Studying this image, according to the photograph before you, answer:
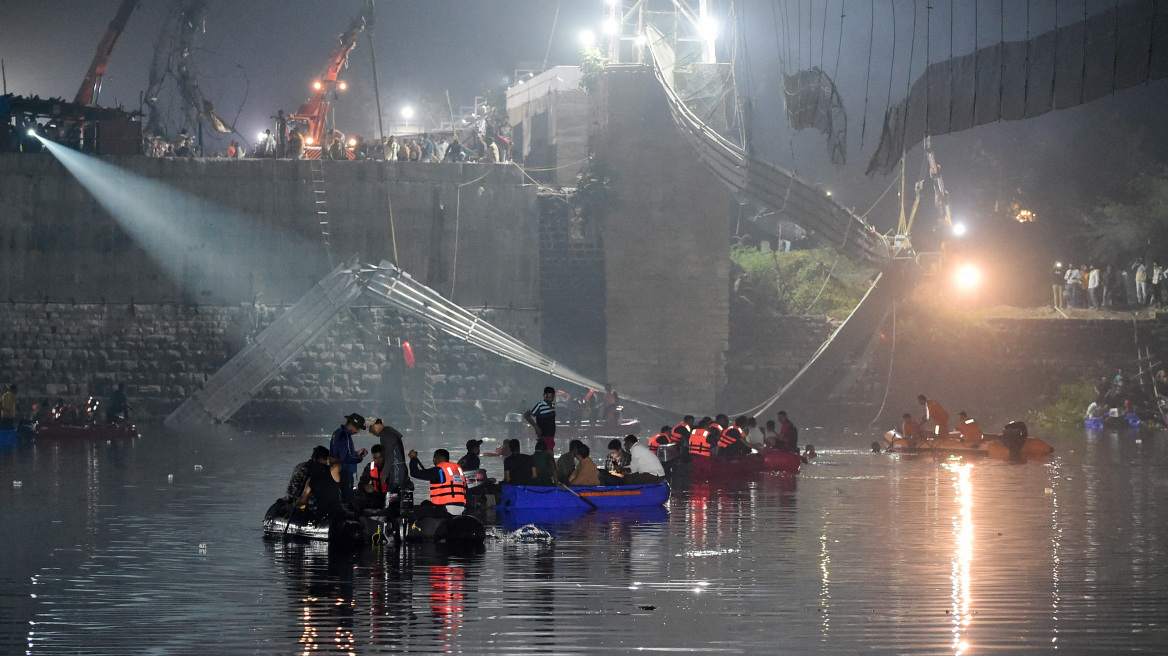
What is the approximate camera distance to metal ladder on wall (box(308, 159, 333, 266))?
37312 millimetres

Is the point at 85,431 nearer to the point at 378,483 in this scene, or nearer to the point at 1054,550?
the point at 378,483

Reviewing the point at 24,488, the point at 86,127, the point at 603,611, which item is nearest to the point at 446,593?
the point at 603,611

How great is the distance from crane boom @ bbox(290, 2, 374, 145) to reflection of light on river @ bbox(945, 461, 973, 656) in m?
27.6

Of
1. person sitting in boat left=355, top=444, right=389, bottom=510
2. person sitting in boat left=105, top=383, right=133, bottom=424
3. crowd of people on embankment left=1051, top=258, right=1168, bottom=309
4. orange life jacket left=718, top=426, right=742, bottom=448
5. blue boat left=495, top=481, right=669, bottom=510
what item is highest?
crowd of people on embankment left=1051, top=258, right=1168, bottom=309

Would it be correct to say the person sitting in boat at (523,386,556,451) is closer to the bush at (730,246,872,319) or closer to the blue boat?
the blue boat

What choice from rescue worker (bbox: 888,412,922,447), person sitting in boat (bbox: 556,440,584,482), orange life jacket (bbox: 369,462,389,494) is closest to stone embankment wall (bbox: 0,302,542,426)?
rescue worker (bbox: 888,412,922,447)

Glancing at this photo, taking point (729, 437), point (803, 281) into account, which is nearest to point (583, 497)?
point (729, 437)

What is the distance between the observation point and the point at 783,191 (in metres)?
34.9

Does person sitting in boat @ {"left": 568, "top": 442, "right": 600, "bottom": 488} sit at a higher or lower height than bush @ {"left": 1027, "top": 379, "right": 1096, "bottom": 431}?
lower

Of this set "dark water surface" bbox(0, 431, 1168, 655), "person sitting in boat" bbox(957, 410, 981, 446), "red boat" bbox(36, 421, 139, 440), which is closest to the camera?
"dark water surface" bbox(0, 431, 1168, 655)

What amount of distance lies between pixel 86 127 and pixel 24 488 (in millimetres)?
18711

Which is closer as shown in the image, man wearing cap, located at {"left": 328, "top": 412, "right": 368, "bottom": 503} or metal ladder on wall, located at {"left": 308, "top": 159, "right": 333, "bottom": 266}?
man wearing cap, located at {"left": 328, "top": 412, "right": 368, "bottom": 503}

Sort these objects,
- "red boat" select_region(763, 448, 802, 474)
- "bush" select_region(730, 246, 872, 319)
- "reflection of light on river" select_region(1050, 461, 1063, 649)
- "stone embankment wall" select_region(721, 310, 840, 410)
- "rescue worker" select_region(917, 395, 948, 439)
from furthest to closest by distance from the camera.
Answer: "bush" select_region(730, 246, 872, 319) → "stone embankment wall" select_region(721, 310, 840, 410) → "rescue worker" select_region(917, 395, 948, 439) → "red boat" select_region(763, 448, 802, 474) → "reflection of light on river" select_region(1050, 461, 1063, 649)

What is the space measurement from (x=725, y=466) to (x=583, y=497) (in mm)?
5878
